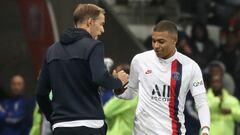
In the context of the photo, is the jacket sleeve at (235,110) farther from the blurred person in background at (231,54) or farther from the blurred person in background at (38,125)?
the blurred person in background at (231,54)

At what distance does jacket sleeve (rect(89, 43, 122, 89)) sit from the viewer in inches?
290

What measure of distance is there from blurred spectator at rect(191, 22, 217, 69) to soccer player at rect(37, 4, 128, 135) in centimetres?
802

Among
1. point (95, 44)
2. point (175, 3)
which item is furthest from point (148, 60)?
point (175, 3)

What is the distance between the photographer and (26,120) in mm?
13727

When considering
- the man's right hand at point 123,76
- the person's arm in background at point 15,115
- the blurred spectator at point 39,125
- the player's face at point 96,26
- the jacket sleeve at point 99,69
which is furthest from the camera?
the person's arm in background at point 15,115

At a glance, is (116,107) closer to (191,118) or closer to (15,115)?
(191,118)

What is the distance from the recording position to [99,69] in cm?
738

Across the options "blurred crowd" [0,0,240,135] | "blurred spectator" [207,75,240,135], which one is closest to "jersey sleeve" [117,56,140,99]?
"blurred crowd" [0,0,240,135]

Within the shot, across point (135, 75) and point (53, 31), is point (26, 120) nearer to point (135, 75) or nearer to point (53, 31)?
point (53, 31)

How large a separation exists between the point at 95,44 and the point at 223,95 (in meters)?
5.19

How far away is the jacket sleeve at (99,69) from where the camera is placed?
737 centimetres

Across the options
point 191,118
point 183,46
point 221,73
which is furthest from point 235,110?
point 183,46

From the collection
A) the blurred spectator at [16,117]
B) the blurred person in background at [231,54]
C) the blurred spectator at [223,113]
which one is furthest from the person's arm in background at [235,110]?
the blurred person in background at [231,54]

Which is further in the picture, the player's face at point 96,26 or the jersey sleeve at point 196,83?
the jersey sleeve at point 196,83
